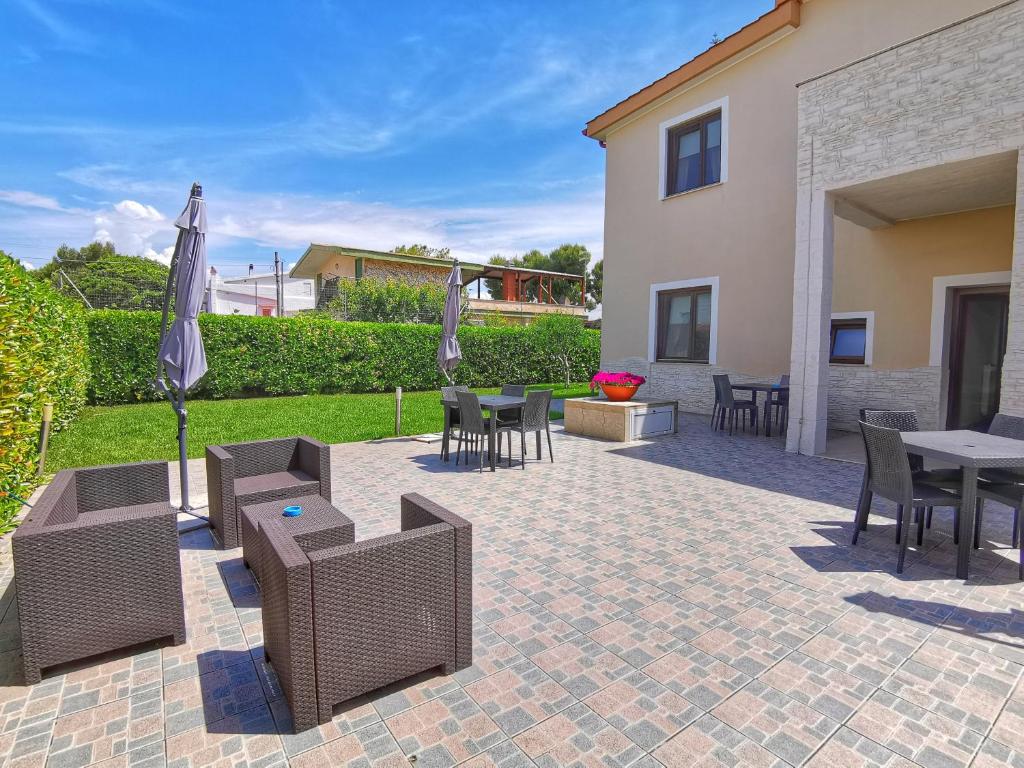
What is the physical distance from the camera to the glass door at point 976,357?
808 cm

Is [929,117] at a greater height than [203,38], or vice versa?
[203,38]

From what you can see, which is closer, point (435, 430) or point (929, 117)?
point (929, 117)

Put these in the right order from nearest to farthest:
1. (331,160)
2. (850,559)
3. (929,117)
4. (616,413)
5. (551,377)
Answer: (850,559)
(929,117)
(616,413)
(551,377)
(331,160)

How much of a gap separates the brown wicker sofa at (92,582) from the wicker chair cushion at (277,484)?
120 cm

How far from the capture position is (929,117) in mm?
6066

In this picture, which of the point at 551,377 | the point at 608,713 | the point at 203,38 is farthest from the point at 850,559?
the point at 551,377

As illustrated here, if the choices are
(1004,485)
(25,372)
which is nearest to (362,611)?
(25,372)

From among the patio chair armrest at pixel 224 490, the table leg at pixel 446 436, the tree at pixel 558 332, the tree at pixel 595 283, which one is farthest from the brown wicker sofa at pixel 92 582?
the tree at pixel 595 283

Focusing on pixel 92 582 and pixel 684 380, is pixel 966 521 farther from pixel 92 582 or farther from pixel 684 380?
pixel 684 380

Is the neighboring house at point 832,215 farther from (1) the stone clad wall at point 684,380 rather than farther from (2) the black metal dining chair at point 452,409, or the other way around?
(2) the black metal dining chair at point 452,409

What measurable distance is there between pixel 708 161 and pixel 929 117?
5699mm

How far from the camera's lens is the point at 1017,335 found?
534 cm

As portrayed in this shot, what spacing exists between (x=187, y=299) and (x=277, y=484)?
1.82 metres

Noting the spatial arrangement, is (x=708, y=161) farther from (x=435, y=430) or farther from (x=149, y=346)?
(x=149, y=346)
